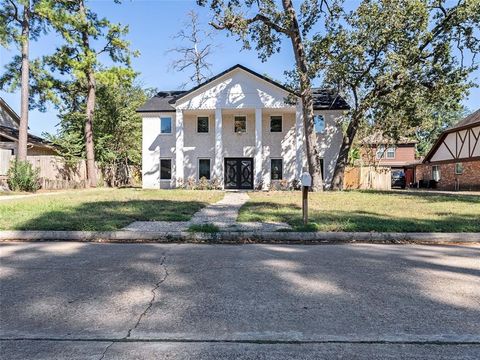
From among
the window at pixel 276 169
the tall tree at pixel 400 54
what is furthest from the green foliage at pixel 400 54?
the window at pixel 276 169

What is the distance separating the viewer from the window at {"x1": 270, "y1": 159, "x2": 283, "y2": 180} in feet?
95.5

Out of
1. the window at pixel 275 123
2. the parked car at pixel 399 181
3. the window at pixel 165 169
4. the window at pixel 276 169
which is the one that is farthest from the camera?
the parked car at pixel 399 181

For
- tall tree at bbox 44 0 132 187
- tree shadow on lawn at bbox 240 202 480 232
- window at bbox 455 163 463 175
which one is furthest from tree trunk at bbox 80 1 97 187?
window at bbox 455 163 463 175

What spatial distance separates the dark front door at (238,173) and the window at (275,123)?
2.79 metres

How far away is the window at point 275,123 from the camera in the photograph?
1155 inches

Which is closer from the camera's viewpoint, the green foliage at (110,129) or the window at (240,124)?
the window at (240,124)

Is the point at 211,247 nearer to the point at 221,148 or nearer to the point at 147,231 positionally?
the point at 147,231

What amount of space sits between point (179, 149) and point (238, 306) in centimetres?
2462

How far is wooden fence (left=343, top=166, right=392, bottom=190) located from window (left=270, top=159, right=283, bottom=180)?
5.88m

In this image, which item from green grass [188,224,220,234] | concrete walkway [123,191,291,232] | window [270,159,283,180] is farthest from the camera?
window [270,159,283,180]

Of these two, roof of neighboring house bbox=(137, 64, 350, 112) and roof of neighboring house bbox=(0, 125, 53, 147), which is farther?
roof of neighboring house bbox=(0, 125, 53, 147)

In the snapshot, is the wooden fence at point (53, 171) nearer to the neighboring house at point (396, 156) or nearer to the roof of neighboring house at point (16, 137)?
the roof of neighboring house at point (16, 137)

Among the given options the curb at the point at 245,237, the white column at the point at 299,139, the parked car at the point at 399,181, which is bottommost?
the curb at the point at 245,237

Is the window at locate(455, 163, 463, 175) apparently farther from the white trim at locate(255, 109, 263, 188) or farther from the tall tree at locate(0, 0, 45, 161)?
the tall tree at locate(0, 0, 45, 161)
